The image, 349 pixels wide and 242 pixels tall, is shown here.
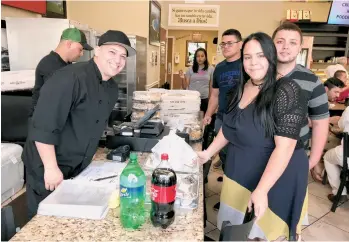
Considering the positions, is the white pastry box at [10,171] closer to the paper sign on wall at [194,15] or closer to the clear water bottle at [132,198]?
the clear water bottle at [132,198]

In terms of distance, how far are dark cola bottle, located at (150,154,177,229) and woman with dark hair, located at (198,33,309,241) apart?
1.25 feet

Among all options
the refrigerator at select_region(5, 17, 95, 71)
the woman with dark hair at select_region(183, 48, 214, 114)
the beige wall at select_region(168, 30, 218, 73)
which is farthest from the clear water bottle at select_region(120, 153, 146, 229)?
the beige wall at select_region(168, 30, 218, 73)

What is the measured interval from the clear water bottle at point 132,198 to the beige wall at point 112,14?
3.62m

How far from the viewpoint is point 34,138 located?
132 centimetres

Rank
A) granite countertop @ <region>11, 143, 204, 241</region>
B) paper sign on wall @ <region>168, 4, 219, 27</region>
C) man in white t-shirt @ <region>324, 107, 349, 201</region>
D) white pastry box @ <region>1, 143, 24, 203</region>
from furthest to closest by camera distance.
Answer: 1. paper sign on wall @ <region>168, 4, 219, 27</region>
2. man in white t-shirt @ <region>324, 107, 349, 201</region>
3. white pastry box @ <region>1, 143, 24, 203</region>
4. granite countertop @ <region>11, 143, 204, 241</region>

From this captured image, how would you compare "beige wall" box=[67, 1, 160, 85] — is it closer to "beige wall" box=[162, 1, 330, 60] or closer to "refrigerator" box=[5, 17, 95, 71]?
"refrigerator" box=[5, 17, 95, 71]

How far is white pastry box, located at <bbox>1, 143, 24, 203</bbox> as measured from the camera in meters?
2.02

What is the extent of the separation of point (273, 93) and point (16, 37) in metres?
2.38

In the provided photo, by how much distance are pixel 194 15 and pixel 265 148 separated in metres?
5.29

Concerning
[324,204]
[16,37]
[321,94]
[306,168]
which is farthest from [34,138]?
[324,204]

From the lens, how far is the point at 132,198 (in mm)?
1114

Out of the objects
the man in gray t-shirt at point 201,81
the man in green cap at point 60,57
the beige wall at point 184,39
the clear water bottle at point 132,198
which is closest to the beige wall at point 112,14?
the man in gray t-shirt at point 201,81

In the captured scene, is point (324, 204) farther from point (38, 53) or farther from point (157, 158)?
point (38, 53)

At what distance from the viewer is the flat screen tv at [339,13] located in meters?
6.33
